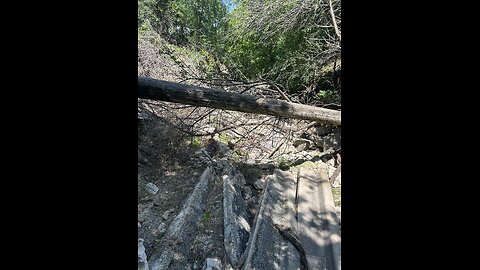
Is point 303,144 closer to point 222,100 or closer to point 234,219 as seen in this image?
point 222,100

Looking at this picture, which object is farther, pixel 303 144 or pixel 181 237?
pixel 303 144

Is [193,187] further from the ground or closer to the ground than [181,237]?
further from the ground

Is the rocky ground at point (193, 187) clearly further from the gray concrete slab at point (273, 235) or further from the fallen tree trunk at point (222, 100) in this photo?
the fallen tree trunk at point (222, 100)

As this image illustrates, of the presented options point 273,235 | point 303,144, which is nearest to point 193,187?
Answer: point 273,235

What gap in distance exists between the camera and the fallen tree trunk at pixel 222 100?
2.76 m

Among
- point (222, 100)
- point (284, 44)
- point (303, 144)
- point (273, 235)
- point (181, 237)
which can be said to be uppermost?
point (284, 44)

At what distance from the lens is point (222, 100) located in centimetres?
312

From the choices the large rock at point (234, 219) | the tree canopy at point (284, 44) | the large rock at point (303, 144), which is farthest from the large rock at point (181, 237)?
the tree canopy at point (284, 44)

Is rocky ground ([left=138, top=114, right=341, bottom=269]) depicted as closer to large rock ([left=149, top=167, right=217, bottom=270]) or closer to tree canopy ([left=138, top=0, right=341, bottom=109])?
large rock ([left=149, top=167, right=217, bottom=270])

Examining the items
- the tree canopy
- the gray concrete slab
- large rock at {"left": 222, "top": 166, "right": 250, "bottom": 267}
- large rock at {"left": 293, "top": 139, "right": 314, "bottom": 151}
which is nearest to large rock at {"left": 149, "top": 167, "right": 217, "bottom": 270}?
large rock at {"left": 222, "top": 166, "right": 250, "bottom": 267}

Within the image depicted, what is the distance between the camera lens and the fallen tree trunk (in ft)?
9.04
